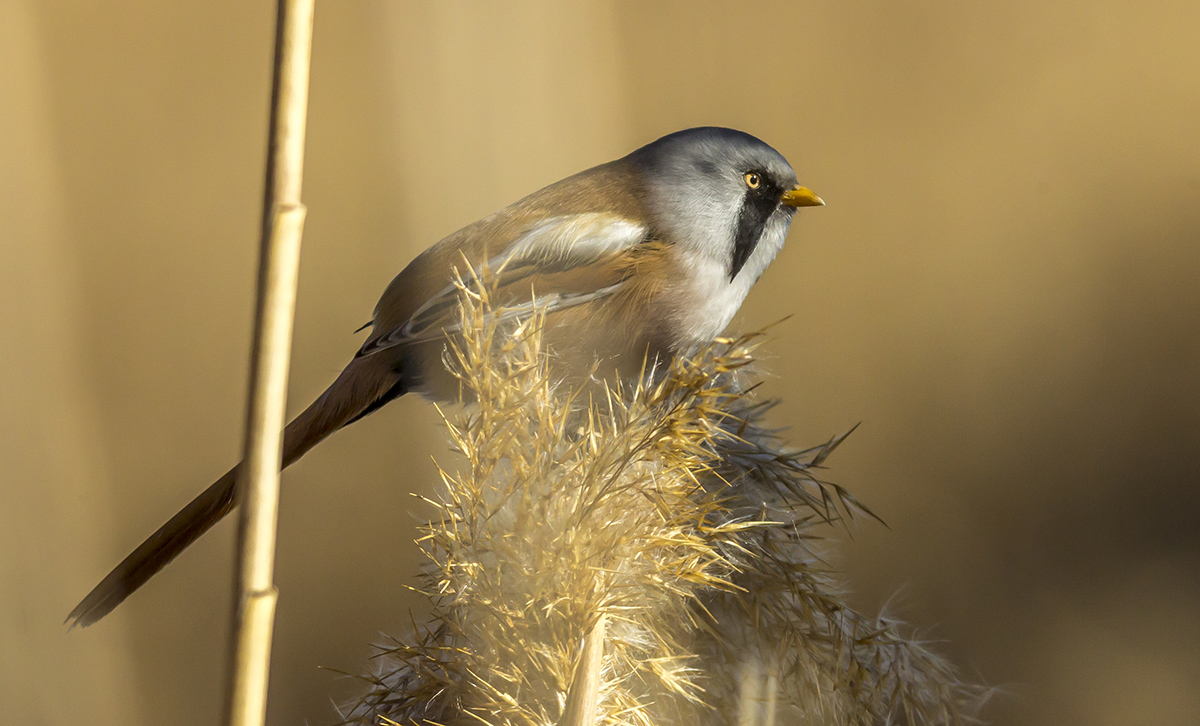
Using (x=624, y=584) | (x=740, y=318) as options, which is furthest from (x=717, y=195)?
(x=624, y=584)

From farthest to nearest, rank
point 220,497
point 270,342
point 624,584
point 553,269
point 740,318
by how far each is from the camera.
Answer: point 740,318, point 553,269, point 220,497, point 624,584, point 270,342

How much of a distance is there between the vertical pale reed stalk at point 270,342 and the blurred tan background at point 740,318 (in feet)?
1.49

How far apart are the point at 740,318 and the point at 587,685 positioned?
50 cm

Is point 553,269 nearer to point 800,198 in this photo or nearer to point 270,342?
point 800,198

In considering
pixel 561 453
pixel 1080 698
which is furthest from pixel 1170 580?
pixel 561 453

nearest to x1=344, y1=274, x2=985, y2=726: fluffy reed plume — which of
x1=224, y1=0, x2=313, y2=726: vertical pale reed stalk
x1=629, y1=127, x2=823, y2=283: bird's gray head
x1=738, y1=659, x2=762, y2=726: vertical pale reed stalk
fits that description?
x1=738, y1=659, x2=762, y2=726: vertical pale reed stalk

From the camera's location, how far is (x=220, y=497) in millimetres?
506

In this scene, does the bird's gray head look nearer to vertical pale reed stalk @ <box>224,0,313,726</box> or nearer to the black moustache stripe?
the black moustache stripe

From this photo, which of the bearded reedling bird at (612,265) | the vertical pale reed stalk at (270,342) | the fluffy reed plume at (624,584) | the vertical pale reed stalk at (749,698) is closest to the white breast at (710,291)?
the bearded reedling bird at (612,265)

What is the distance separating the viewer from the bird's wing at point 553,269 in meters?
0.59

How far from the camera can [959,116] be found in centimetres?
87

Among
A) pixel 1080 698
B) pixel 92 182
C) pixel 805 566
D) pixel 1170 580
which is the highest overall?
pixel 92 182

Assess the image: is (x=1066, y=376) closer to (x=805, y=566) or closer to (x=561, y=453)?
(x=805, y=566)

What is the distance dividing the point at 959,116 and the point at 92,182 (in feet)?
3.00
